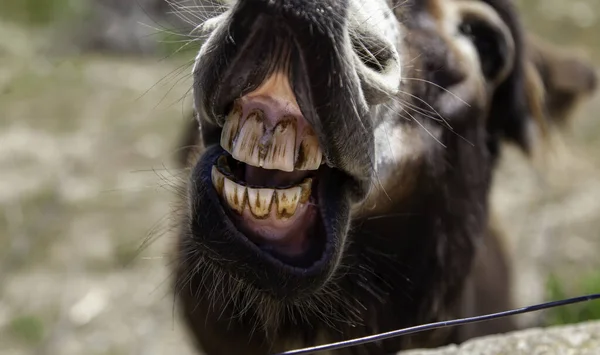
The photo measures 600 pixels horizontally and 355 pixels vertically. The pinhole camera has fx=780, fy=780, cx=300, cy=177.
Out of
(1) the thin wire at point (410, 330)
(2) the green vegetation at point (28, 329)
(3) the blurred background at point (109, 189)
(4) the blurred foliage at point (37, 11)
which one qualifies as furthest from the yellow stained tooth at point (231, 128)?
(4) the blurred foliage at point (37, 11)

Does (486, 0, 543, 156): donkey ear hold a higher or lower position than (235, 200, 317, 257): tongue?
lower

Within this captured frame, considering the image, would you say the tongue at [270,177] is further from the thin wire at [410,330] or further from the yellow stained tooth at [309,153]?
the thin wire at [410,330]

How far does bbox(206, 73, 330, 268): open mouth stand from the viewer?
1513 mm

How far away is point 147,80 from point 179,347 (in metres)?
3.05

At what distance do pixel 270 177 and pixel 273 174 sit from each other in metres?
0.01

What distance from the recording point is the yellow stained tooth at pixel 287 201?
1.56 meters

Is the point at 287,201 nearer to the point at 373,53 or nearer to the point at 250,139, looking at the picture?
the point at 250,139

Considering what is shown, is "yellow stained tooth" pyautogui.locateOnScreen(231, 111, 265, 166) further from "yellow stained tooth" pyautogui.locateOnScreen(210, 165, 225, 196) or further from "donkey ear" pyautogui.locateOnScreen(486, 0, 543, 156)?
"donkey ear" pyautogui.locateOnScreen(486, 0, 543, 156)

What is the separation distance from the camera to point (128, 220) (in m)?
5.00

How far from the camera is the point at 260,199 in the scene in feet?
5.04

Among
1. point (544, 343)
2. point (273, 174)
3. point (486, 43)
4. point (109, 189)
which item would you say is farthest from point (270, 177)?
point (109, 189)

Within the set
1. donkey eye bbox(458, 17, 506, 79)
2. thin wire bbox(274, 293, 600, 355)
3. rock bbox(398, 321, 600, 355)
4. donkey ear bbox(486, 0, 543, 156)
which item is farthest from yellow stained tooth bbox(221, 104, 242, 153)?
donkey ear bbox(486, 0, 543, 156)

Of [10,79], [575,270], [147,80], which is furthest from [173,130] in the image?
[575,270]

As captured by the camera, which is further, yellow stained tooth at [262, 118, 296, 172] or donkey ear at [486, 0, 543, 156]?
donkey ear at [486, 0, 543, 156]
